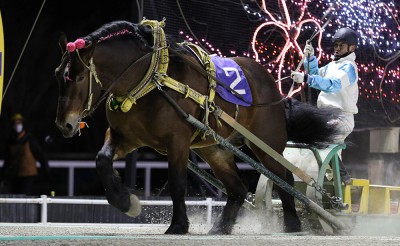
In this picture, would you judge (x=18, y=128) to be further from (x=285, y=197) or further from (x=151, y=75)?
(x=151, y=75)

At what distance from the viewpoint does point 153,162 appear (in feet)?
40.5

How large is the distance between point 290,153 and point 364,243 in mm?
2317

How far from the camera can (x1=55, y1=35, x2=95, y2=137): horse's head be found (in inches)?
285

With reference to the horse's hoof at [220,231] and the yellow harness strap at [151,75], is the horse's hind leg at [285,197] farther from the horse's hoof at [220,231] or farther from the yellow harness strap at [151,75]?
the yellow harness strap at [151,75]

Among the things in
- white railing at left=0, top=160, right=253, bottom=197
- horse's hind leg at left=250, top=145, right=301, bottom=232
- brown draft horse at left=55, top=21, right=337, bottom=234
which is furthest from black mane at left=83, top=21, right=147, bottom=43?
white railing at left=0, top=160, right=253, bottom=197

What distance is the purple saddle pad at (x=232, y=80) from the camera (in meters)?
8.14

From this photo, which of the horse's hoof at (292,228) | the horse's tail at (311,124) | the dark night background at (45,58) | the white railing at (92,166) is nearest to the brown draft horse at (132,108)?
the horse's hoof at (292,228)

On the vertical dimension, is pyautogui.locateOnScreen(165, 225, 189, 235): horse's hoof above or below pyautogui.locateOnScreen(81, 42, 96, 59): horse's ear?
below

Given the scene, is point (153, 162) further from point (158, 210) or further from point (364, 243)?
Result: point (364, 243)

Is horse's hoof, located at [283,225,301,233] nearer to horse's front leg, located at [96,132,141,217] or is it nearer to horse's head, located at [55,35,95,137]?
horse's front leg, located at [96,132,141,217]

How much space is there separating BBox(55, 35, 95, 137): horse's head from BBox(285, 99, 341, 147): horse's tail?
2.22 m

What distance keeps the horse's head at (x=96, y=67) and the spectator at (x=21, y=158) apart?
4313 millimetres

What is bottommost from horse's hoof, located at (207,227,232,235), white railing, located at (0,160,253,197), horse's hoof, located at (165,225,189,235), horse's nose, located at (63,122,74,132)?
white railing, located at (0,160,253,197)

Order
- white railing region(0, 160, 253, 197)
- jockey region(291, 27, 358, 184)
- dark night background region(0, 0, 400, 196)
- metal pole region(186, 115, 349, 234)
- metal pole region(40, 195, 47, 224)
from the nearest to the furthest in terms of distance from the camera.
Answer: metal pole region(186, 115, 349, 234) < jockey region(291, 27, 358, 184) < metal pole region(40, 195, 47, 224) < white railing region(0, 160, 253, 197) < dark night background region(0, 0, 400, 196)
